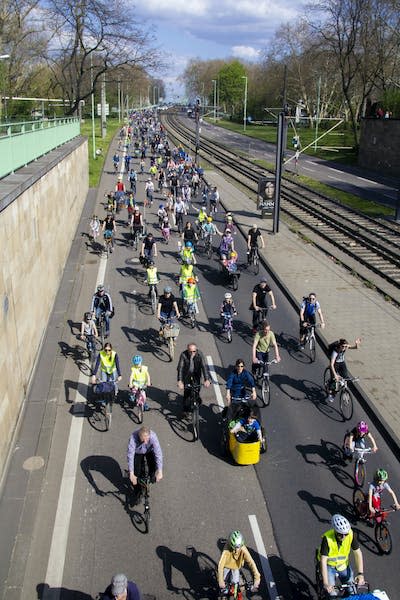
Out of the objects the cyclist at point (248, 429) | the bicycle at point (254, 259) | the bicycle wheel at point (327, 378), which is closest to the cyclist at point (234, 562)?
the cyclist at point (248, 429)

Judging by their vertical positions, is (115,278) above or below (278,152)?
below

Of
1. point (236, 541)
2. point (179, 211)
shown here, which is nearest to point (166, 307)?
Answer: point (236, 541)

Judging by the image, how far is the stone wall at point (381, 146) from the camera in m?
48.0

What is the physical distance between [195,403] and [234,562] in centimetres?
384

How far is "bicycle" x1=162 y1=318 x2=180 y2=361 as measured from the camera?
13359 millimetres

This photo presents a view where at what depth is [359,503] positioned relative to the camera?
826 centimetres

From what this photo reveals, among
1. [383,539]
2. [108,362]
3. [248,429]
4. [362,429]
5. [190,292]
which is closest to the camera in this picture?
[383,539]

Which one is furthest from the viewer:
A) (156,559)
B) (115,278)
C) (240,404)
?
(115,278)

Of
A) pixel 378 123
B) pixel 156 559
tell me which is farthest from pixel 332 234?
pixel 378 123

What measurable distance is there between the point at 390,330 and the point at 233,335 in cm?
436

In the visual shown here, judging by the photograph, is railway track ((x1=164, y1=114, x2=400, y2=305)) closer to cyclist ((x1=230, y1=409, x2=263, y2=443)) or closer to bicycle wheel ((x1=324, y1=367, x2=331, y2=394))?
bicycle wheel ((x1=324, y1=367, x2=331, y2=394))

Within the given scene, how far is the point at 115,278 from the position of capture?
64.1ft

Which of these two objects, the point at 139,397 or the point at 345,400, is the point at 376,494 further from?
the point at 139,397

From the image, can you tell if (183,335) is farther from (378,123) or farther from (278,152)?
(378,123)
